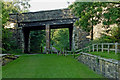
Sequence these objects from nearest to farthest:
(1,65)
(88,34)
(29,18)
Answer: (1,65) < (88,34) < (29,18)

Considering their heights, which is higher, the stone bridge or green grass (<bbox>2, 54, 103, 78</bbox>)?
the stone bridge

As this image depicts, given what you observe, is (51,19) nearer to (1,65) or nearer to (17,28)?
(17,28)

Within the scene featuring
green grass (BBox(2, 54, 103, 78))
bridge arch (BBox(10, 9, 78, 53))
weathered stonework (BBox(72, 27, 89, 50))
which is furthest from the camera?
bridge arch (BBox(10, 9, 78, 53))

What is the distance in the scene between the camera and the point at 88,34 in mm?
27844

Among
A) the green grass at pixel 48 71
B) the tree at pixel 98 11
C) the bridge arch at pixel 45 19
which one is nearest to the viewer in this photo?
the green grass at pixel 48 71

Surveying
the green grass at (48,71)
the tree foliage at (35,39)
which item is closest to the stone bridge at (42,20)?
the tree foliage at (35,39)

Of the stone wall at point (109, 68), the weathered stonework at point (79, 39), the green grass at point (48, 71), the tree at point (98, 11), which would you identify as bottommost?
the green grass at point (48, 71)

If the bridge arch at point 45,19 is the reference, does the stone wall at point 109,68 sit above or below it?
below

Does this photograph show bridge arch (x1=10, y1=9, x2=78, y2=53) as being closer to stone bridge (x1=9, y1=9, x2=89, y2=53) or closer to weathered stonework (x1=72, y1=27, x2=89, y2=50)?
stone bridge (x1=9, y1=9, x2=89, y2=53)

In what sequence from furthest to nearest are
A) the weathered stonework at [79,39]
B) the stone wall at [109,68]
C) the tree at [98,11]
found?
the weathered stonework at [79,39] → the tree at [98,11] → the stone wall at [109,68]

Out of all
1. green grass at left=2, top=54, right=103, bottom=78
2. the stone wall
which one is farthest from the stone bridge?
the stone wall

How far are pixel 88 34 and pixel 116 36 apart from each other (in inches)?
321

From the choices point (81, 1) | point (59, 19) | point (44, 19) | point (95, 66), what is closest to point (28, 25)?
point (44, 19)

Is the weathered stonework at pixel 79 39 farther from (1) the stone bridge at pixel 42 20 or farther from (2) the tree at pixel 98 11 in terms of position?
(2) the tree at pixel 98 11
